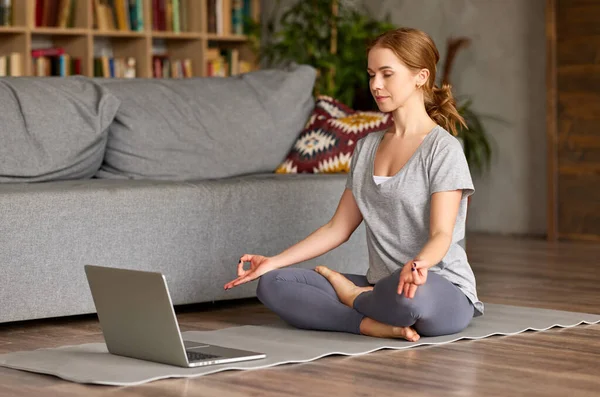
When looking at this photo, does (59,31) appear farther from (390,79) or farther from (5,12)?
(390,79)

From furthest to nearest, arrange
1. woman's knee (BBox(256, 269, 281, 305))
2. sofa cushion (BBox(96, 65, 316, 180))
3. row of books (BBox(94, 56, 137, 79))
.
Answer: row of books (BBox(94, 56, 137, 79)) < sofa cushion (BBox(96, 65, 316, 180)) < woman's knee (BBox(256, 269, 281, 305))

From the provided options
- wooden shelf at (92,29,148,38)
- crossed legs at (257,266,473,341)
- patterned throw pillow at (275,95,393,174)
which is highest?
wooden shelf at (92,29,148,38)

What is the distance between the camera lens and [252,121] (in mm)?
3947

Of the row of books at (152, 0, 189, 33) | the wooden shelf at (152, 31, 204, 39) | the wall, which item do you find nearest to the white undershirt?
the wall

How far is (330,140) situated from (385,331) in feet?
4.63

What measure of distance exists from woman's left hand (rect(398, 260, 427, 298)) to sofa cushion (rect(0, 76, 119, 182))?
1429 millimetres

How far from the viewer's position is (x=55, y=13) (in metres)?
6.05

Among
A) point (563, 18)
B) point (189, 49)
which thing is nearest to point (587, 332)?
point (563, 18)

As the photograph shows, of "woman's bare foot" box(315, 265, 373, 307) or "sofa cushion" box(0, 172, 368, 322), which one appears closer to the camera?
"woman's bare foot" box(315, 265, 373, 307)

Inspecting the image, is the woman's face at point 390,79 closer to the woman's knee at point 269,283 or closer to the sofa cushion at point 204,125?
the woman's knee at point 269,283

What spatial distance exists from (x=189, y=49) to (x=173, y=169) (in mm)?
3121

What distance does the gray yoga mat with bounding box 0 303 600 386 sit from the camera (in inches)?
87.8

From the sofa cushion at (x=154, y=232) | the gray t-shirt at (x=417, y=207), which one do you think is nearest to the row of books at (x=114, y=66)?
the sofa cushion at (x=154, y=232)

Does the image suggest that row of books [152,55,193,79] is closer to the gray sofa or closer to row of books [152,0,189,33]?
row of books [152,0,189,33]
